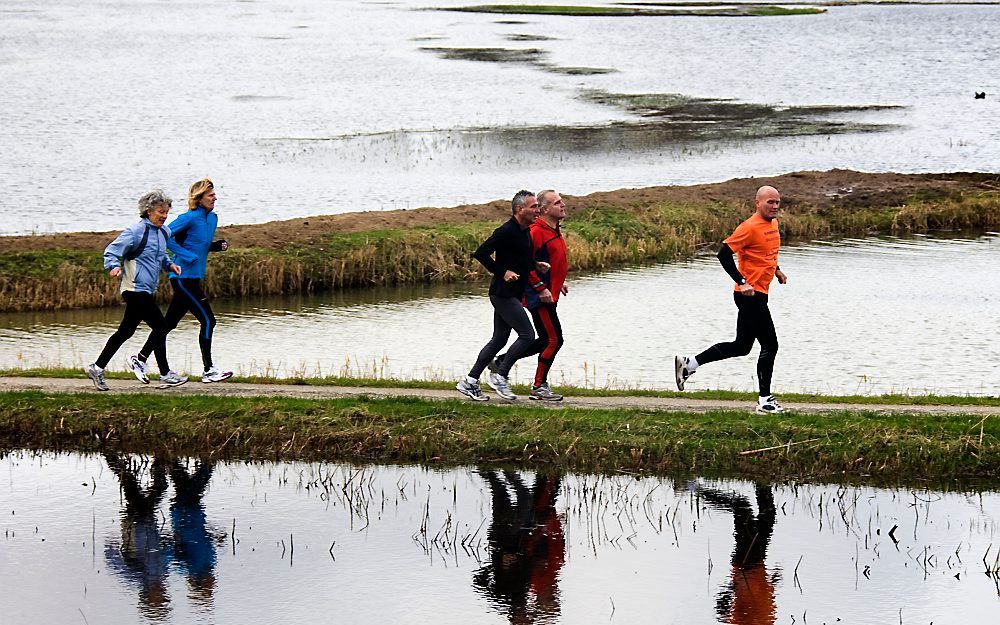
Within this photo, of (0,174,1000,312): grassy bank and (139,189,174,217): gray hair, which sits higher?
(139,189,174,217): gray hair

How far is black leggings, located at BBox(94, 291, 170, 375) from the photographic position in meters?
14.2

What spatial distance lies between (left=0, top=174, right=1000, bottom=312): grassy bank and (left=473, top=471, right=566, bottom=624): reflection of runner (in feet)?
46.0

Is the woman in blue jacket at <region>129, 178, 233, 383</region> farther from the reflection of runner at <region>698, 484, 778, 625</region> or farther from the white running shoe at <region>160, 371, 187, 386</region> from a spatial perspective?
the reflection of runner at <region>698, 484, 778, 625</region>

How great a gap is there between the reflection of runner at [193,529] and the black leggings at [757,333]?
495 centimetres

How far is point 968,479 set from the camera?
40.7 feet

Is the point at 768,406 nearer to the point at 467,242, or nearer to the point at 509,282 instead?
the point at 509,282

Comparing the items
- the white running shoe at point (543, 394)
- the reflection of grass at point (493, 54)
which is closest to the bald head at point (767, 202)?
the white running shoe at point (543, 394)

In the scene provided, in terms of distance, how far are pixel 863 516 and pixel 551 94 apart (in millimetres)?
53666

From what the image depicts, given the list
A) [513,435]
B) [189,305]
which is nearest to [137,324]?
[189,305]

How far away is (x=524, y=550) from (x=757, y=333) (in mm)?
4036

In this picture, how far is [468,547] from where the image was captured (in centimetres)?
1052

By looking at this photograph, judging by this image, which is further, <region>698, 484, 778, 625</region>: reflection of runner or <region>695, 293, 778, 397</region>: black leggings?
<region>695, 293, 778, 397</region>: black leggings

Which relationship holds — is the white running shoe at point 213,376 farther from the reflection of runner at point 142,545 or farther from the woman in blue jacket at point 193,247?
the reflection of runner at point 142,545

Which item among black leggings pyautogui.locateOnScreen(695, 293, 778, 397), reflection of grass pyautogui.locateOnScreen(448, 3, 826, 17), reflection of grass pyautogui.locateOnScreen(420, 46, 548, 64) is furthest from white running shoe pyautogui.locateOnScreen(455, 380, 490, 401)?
reflection of grass pyautogui.locateOnScreen(448, 3, 826, 17)
